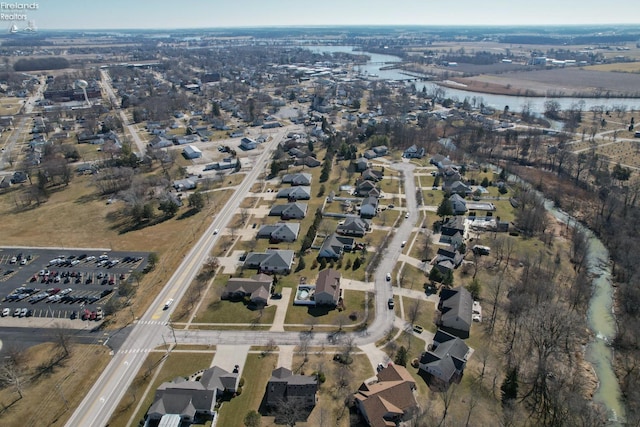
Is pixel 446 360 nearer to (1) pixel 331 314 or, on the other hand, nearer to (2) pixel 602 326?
(1) pixel 331 314

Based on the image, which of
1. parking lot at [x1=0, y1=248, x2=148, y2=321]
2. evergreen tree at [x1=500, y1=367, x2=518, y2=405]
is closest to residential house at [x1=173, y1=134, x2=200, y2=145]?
parking lot at [x1=0, y1=248, x2=148, y2=321]

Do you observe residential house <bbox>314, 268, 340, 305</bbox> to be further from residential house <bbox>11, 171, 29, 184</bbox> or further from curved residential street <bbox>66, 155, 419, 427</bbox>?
residential house <bbox>11, 171, 29, 184</bbox>

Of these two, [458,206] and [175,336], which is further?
[458,206]

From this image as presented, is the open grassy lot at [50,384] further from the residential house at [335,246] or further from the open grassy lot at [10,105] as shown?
the open grassy lot at [10,105]

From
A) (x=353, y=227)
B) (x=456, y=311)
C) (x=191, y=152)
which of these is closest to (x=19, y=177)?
(x=191, y=152)

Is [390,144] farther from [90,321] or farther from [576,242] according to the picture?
[90,321]

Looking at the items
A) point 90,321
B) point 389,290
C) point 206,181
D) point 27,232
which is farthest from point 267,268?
point 27,232

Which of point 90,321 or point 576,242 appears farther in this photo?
point 576,242
